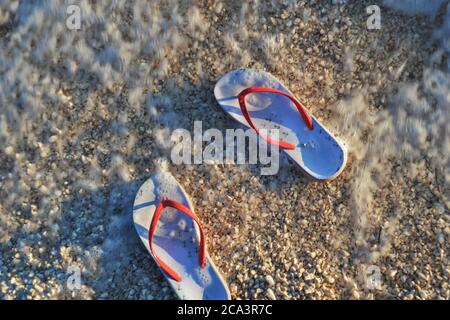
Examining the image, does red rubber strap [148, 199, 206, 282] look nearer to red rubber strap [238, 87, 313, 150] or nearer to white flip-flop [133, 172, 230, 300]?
white flip-flop [133, 172, 230, 300]

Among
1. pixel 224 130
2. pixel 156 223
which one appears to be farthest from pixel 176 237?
pixel 224 130

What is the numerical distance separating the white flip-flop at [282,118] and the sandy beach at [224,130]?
0.04 meters

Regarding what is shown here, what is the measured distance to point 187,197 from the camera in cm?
163

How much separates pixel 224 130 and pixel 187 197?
0.79 feet

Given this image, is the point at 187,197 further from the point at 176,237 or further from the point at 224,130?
the point at 224,130

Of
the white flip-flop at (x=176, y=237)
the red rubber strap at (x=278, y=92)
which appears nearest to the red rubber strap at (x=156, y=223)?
the white flip-flop at (x=176, y=237)

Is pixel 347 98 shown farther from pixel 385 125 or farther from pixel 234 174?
pixel 234 174

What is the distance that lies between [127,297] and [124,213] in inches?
9.8

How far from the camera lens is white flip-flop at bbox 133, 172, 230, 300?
62.8 inches

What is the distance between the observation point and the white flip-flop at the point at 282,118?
165cm

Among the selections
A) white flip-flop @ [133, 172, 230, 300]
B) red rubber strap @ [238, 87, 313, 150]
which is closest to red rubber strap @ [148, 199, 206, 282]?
white flip-flop @ [133, 172, 230, 300]

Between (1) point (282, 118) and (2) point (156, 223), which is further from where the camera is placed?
(1) point (282, 118)

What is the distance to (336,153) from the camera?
166 centimetres
